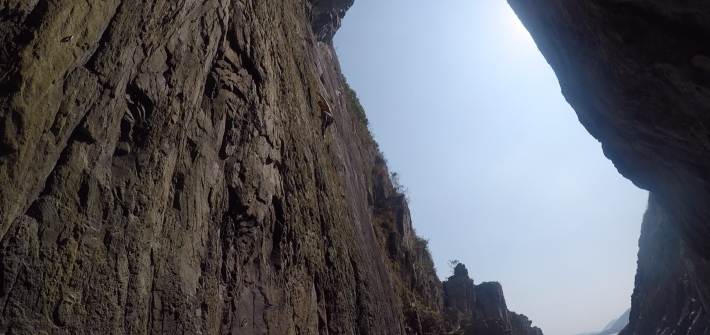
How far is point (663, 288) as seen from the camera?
38.8 m

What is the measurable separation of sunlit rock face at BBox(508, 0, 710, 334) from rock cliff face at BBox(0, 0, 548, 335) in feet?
21.3

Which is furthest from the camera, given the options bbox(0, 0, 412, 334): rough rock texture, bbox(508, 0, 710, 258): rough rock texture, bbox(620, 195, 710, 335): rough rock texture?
bbox(620, 195, 710, 335): rough rock texture

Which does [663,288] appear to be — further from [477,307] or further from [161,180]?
Result: [161,180]

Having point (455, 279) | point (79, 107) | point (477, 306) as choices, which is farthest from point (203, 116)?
point (477, 306)

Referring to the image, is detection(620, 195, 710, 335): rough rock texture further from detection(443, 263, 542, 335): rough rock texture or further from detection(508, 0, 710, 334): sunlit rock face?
detection(443, 263, 542, 335): rough rock texture

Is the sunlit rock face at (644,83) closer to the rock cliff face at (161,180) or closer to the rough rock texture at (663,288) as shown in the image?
the rock cliff face at (161,180)

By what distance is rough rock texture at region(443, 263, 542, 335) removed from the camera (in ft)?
106

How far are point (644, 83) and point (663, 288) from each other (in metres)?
35.3

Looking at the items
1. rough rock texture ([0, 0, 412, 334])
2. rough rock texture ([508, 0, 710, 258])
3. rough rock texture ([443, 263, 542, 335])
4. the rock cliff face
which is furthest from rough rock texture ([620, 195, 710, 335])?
rough rock texture ([0, 0, 412, 334])

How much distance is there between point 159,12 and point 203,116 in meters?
1.64

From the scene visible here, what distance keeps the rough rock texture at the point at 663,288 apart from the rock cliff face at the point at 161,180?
22.1m

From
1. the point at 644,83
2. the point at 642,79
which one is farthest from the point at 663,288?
the point at 642,79

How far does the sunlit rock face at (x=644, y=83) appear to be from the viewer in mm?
→ 8461

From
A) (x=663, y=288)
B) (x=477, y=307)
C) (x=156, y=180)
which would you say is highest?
(x=477, y=307)
